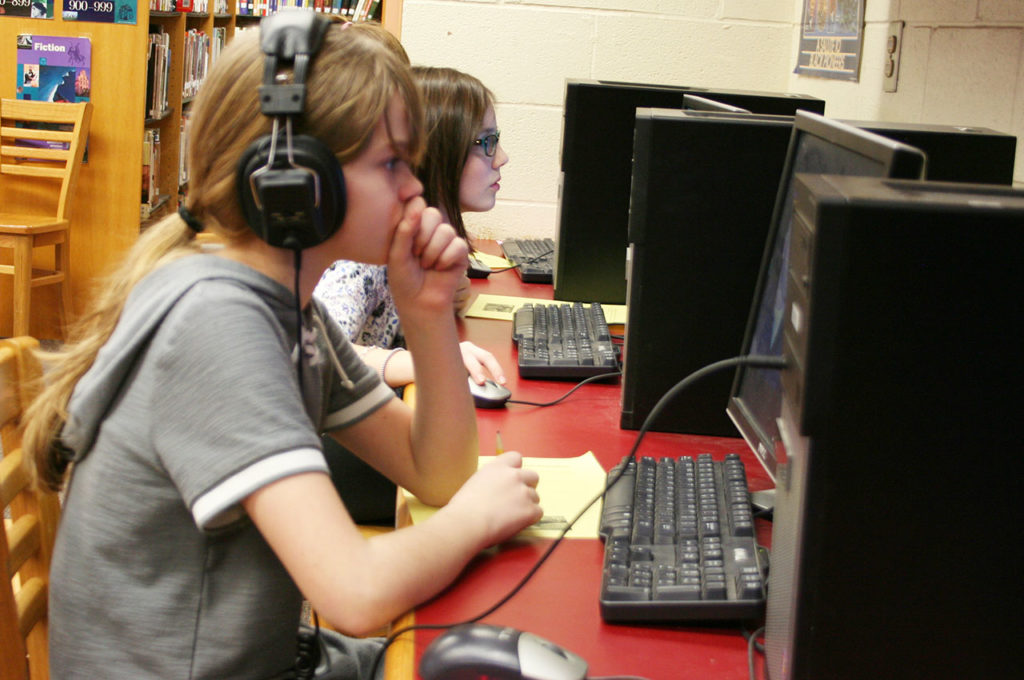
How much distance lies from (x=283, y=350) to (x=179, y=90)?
15.1 ft

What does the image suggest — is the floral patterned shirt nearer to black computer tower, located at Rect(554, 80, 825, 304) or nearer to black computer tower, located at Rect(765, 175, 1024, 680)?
black computer tower, located at Rect(554, 80, 825, 304)

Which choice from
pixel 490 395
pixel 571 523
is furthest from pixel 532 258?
pixel 571 523

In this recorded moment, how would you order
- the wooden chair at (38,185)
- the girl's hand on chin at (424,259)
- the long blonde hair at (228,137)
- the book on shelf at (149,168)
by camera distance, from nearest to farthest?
the long blonde hair at (228,137) < the girl's hand on chin at (424,259) < the wooden chair at (38,185) < the book on shelf at (149,168)

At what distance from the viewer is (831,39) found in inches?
95.5

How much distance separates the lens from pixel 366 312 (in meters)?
1.73

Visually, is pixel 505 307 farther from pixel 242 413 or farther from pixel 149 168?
pixel 149 168

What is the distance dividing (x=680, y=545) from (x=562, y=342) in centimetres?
77

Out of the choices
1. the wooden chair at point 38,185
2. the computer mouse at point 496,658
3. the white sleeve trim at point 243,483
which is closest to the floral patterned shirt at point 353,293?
the white sleeve trim at point 243,483

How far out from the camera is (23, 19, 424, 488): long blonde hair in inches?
A: 36.9

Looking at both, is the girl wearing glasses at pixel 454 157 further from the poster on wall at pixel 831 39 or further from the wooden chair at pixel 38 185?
the wooden chair at pixel 38 185

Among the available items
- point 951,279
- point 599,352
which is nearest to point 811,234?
point 951,279

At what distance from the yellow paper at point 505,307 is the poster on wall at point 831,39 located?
79 cm

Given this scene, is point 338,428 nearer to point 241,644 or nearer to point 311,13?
point 241,644

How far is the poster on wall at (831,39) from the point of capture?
2244mm
